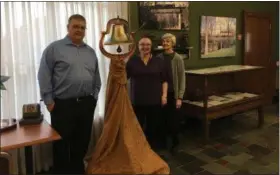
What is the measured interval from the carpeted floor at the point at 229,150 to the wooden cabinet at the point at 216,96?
219mm

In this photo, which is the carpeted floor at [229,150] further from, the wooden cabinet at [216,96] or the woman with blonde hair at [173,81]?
the woman with blonde hair at [173,81]

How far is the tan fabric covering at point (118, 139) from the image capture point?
8.02ft

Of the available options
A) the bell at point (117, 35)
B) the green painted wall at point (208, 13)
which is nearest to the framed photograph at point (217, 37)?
the green painted wall at point (208, 13)

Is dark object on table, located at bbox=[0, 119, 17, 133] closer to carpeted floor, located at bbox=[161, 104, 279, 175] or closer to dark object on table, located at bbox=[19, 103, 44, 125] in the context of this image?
dark object on table, located at bbox=[19, 103, 44, 125]

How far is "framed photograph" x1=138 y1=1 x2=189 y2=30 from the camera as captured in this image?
341 centimetres

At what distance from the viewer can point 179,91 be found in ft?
9.82

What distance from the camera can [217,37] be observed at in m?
4.33

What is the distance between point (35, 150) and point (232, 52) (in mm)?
3354

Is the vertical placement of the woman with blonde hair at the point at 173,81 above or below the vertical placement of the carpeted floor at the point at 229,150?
above

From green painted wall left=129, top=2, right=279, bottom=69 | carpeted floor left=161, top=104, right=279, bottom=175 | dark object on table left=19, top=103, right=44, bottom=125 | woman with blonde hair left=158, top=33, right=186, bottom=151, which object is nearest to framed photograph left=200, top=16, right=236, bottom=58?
green painted wall left=129, top=2, right=279, bottom=69

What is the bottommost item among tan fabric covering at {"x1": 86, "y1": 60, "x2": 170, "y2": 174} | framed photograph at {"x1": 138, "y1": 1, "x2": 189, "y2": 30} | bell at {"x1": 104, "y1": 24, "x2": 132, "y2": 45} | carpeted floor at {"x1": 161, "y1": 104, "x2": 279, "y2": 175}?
carpeted floor at {"x1": 161, "y1": 104, "x2": 279, "y2": 175}

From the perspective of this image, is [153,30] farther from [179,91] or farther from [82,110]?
[82,110]

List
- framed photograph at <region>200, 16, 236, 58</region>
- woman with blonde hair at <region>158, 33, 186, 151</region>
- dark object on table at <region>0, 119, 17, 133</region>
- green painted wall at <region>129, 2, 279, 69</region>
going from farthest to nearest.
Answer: framed photograph at <region>200, 16, 236, 58</region> → green painted wall at <region>129, 2, 279, 69</region> → woman with blonde hair at <region>158, 33, 186, 151</region> → dark object on table at <region>0, 119, 17, 133</region>

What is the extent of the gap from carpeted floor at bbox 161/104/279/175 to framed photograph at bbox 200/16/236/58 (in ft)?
3.42
